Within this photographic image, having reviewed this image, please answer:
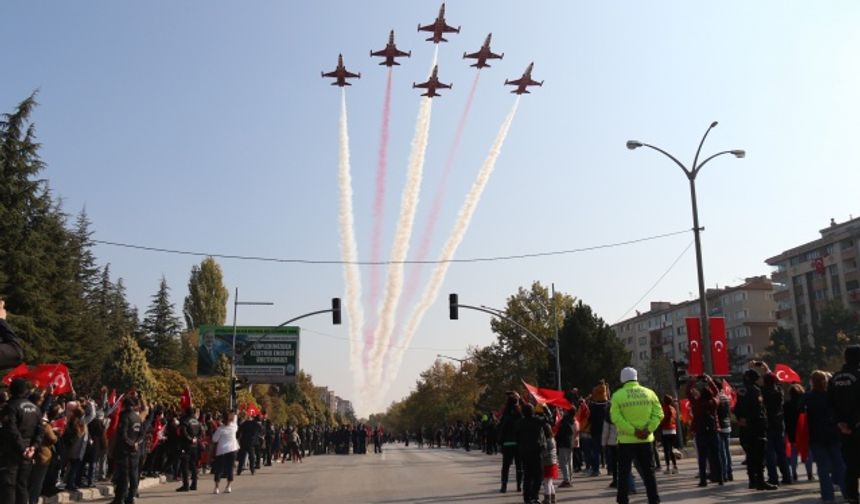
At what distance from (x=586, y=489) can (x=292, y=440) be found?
80.0ft

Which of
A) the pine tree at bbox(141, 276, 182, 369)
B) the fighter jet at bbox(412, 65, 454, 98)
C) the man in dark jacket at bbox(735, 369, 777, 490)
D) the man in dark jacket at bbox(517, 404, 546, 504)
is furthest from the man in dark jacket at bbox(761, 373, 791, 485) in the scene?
the pine tree at bbox(141, 276, 182, 369)

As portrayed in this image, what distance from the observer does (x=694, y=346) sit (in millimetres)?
25266

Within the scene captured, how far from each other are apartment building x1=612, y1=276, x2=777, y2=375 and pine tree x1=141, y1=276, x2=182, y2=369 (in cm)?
5349

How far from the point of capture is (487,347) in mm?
64250

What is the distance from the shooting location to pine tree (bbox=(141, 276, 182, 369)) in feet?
247

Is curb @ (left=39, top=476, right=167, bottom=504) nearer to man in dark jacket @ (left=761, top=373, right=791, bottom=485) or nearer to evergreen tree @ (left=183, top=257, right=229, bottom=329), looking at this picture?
man in dark jacket @ (left=761, top=373, right=791, bottom=485)

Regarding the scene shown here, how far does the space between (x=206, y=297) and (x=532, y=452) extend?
79.9 meters

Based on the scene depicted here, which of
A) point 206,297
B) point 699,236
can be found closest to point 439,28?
point 699,236

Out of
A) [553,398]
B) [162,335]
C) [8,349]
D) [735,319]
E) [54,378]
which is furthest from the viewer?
[735,319]

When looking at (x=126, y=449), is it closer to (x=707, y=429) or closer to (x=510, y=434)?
(x=510, y=434)

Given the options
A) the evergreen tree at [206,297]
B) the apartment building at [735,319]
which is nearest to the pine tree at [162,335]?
the evergreen tree at [206,297]

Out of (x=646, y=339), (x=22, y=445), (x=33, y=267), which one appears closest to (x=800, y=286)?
(x=646, y=339)

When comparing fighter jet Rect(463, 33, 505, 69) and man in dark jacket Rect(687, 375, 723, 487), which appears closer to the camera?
man in dark jacket Rect(687, 375, 723, 487)

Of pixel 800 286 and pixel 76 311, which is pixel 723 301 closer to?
pixel 800 286
